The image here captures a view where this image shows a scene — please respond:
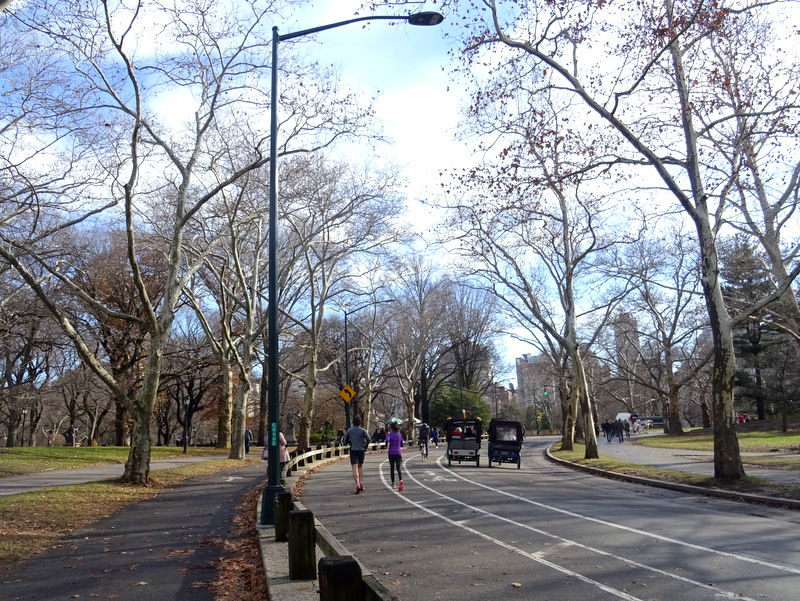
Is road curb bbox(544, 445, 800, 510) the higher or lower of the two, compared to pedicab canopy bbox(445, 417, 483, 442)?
lower

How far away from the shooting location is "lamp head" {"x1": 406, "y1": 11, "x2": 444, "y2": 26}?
36.3ft

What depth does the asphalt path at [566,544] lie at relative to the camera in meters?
7.02

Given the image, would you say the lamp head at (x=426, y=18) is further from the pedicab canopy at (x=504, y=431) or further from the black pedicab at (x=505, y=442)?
the pedicab canopy at (x=504, y=431)

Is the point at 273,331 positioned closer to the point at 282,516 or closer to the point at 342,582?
the point at 282,516

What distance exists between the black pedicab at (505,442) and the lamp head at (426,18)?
1952 cm

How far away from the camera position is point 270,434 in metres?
11.9

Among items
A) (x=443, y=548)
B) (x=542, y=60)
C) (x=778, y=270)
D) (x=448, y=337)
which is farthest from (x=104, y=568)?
(x=448, y=337)

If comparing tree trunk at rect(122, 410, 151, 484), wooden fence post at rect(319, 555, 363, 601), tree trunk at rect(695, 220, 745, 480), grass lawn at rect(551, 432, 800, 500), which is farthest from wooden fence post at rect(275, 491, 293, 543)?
tree trunk at rect(695, 220, 745, 480)

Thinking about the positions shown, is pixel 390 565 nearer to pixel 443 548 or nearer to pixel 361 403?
pixel 443 548

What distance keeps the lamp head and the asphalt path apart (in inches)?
327

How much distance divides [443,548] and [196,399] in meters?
50.0

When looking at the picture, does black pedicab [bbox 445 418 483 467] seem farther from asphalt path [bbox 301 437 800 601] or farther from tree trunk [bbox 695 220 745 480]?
tree trunk [bbox 695 220 745 480]

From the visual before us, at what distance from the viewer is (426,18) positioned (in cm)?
1109

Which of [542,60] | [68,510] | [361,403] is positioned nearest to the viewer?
[68,510]
